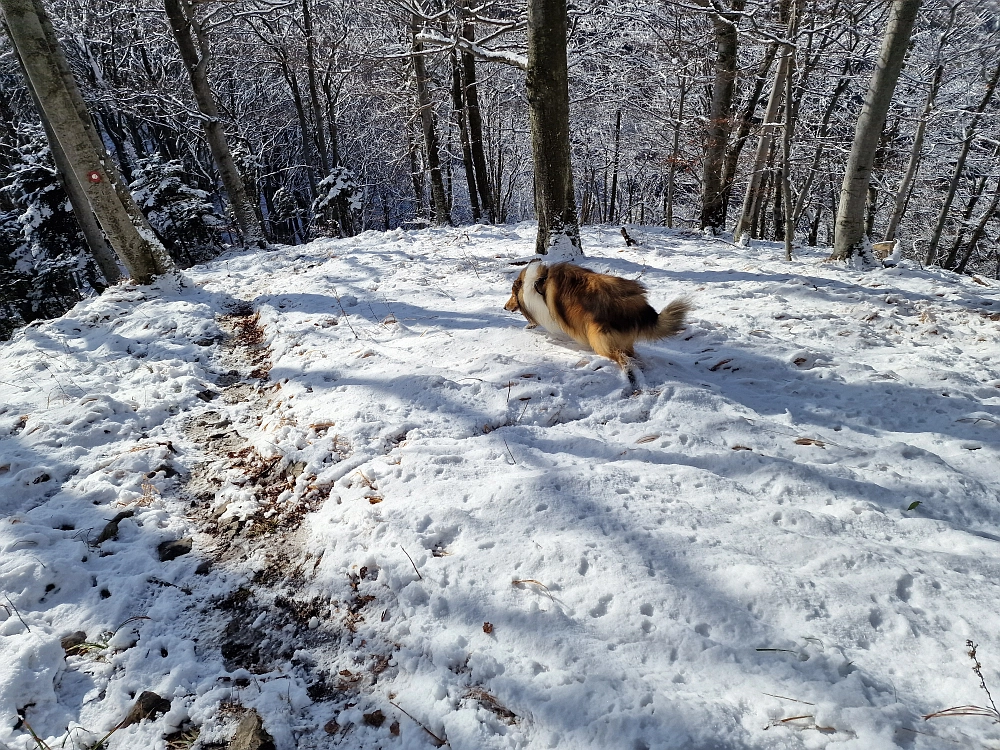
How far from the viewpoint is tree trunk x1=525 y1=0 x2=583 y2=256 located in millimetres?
5516

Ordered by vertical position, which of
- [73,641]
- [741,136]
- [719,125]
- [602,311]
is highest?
[719,125]

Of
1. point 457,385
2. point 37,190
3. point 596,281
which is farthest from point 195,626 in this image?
point 37,190

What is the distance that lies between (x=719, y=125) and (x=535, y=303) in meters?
7.56

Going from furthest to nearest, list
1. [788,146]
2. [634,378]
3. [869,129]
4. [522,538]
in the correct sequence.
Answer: [788,146]
[869,129]
[634,378]
[522,538]

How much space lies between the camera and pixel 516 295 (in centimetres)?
507

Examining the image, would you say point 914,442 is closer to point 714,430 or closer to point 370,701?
point 714,430

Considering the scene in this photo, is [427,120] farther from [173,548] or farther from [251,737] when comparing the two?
[251,737]

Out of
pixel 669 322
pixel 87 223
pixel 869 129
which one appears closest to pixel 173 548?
pixel 669 322

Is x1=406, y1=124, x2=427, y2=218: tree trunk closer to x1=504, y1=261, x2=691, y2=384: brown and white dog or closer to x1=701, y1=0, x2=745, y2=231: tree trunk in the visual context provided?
x1=701, y1=0, x2=745, y2=231: tree trunk

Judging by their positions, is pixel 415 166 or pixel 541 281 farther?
pixel 415 166

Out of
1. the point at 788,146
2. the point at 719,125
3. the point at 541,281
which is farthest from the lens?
the point at 719,125

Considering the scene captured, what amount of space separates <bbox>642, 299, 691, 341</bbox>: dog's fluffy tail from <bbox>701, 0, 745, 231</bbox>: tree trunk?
684 cm

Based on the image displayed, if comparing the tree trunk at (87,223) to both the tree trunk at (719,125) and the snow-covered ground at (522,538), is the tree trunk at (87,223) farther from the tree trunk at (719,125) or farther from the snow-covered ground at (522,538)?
the tree trunk at (719,125)

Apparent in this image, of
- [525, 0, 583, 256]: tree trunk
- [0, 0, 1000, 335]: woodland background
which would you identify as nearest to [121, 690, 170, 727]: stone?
[525, 0, 583, 256]: tree trunk
